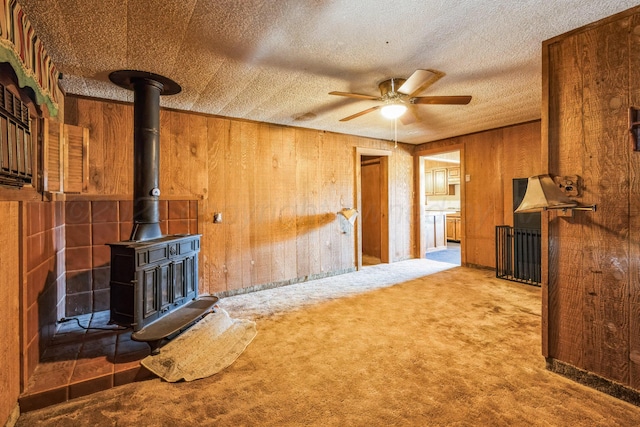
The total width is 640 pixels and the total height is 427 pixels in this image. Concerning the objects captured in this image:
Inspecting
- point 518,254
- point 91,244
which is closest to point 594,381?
point 518,254

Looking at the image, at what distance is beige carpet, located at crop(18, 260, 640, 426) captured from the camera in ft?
5.48

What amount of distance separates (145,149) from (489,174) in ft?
15.9

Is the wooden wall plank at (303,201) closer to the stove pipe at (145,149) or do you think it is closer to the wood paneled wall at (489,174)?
the stove pipe at (145,149)

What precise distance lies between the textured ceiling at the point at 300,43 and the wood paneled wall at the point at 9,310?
124 cm

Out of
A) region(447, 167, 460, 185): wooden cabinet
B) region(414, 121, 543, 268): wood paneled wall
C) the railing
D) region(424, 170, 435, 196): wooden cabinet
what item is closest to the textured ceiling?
region(414, 121, 543, 268): wood paneled wall

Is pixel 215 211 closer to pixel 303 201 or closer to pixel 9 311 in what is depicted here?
pixel 303 201

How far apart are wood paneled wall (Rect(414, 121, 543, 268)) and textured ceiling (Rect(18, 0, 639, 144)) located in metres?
1.45

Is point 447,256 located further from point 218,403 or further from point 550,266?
point 218,403

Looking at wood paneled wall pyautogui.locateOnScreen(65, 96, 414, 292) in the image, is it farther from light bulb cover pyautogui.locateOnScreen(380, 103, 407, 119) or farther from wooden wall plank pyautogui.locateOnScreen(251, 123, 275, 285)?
light bulb cover pyautogui.locateOnScreen(380, 103, 407, 119)

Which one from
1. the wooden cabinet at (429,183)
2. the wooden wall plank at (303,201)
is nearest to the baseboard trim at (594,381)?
the wooden wall plank at (303,201)

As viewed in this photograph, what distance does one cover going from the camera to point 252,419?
1.67m

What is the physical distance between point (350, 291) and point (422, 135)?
295 centimetres

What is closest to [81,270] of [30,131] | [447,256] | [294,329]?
[30,131]

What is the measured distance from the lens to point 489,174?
4.95 m
